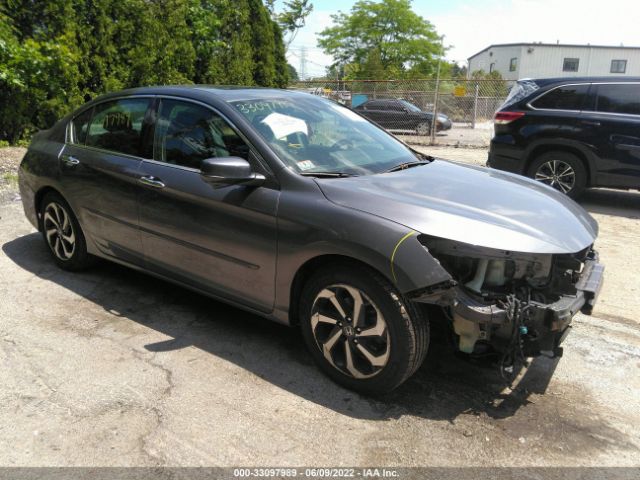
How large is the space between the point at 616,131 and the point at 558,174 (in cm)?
89

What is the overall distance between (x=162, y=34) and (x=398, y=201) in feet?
31.5

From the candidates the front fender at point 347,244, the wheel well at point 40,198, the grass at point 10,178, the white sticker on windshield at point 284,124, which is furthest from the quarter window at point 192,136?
the grass at point 10,178

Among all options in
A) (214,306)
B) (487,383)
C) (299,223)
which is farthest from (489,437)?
(214,306)

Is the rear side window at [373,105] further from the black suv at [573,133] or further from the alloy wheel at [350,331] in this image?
the alloy wheel at [350,331]

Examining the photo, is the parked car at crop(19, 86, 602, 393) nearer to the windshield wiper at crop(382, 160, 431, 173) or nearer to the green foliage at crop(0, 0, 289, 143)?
the windshield wiper at crop(382, 160, 431, 173)

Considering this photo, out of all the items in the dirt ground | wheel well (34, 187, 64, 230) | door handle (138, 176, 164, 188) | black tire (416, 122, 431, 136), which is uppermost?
black tire (416, 122, 431, 136)

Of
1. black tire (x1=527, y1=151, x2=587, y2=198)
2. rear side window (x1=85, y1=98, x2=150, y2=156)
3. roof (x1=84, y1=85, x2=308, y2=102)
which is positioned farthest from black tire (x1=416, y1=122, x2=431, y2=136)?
rear side window (x1=85, y1=98, x2=150, y2=156)

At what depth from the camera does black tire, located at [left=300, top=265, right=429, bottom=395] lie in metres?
2.68

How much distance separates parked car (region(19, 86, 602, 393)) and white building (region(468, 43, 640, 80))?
2032 inches

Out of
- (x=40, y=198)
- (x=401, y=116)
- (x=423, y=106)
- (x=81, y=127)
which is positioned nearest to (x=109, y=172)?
(x=81, y=127)

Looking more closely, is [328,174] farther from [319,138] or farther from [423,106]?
[423,106]

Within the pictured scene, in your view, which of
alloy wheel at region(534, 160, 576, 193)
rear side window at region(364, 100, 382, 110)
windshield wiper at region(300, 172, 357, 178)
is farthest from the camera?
rear side window at region(364, 100, 382, 110)

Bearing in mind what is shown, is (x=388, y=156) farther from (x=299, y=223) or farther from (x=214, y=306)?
(x=214, y=306)

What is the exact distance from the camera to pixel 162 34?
10781mm
